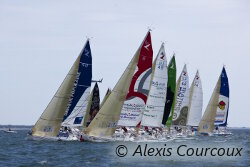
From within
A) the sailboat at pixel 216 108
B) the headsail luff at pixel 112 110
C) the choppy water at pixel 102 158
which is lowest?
the choppy water at pixel 102 158

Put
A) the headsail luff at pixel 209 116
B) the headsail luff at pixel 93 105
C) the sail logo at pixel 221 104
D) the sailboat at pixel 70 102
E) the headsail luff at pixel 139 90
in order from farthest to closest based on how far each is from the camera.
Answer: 1. the sail logo at pixel 221 104
2. the headsail luff at pixel 209 116
3. the headsail luff at pixel 93 105
4. the headsail luff at pixel 139 90
5. the sailboat at pixel 70 102

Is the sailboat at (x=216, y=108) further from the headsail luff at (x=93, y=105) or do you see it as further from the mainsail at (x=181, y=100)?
the headsail luff at (x=93, y=105)

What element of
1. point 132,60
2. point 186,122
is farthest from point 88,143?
point 186,122

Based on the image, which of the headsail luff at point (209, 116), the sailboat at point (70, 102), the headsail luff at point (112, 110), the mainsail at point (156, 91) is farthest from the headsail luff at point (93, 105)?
the headsail luff at point (209, 116)

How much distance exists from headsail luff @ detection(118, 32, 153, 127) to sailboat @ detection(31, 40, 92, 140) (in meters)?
5.34

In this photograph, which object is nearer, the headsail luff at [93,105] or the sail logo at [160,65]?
the sail logo at [160,65]

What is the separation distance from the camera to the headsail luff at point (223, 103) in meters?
95.1

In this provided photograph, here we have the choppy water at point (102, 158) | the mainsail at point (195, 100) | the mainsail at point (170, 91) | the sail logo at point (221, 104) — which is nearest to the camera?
the choppy water at point (102, 158)

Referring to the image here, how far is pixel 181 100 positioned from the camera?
8356 centimetres

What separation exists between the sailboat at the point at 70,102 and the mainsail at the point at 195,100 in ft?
110

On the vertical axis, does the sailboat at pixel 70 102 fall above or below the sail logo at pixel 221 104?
below

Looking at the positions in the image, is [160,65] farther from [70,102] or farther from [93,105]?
[93,105]

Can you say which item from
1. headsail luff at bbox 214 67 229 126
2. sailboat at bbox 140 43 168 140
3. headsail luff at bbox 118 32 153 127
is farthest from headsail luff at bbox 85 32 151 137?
headsail luff at bbox 214 67 229 126

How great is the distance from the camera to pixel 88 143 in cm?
5891
